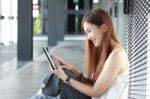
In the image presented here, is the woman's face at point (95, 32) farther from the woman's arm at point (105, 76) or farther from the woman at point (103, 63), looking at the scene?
the woman's arm at point (105, 76)

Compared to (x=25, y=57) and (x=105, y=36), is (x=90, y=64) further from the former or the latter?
(x=25, y=57)

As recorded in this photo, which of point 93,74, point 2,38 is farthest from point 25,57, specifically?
point 93,74

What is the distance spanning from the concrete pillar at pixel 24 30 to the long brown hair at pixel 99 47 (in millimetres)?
10226

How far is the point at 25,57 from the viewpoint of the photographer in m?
13.2

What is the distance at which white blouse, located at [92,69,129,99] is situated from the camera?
2829 mm

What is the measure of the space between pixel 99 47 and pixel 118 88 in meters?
→ 0.29

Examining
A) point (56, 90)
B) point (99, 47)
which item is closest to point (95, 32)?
point (99, 47)

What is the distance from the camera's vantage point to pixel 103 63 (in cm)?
290

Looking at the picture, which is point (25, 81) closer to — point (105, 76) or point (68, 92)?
point (68, 92)

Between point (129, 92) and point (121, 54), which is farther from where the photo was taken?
point (129, 92)

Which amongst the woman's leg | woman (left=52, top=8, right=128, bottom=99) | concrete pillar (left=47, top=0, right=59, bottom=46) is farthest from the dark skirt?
concrete pillar (left=47, top=0, right=59, bottom=46)

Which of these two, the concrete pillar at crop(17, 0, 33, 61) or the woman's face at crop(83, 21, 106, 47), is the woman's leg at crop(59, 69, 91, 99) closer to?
the woman's face at crop(83, 21, 106, 47)

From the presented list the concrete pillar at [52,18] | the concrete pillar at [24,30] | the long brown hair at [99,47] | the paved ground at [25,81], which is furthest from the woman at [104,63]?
the concrete pillar at [52,18]

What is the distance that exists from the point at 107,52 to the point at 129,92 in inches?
13.1
